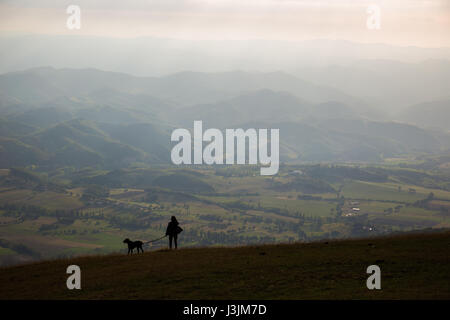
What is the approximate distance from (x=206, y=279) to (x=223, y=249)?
7536 millimetres

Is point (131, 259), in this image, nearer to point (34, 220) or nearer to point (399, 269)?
point (399, 269)

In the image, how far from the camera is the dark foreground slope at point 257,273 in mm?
17469

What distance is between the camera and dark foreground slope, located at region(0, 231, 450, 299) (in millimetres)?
17469

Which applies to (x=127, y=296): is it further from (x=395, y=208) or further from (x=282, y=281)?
(x=395, y=208)

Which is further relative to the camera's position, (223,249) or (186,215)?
(186,215)

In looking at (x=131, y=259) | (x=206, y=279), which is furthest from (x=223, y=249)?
(x=206, y=279)

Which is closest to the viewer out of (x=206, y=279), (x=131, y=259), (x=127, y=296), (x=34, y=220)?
(x=127, y=296)

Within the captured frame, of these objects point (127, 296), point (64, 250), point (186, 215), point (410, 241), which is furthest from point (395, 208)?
point (127, 296)

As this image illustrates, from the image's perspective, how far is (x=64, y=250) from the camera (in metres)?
133

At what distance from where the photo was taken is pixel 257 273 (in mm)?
20094

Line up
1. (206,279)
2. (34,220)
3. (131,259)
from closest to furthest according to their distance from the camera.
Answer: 1. (206,279)
2. (131,259)
3. (34,220)

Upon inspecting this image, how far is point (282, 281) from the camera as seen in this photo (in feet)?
61.4
